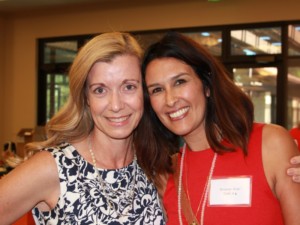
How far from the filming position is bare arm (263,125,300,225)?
162cm

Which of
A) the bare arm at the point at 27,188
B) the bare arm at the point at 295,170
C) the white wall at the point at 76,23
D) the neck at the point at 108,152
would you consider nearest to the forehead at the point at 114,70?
the neck at the point at 108,152

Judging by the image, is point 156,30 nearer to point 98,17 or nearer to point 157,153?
point 98,17

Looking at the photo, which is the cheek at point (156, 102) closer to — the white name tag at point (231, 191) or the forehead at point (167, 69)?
the forehead at point (167, 69)

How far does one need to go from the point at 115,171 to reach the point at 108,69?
46cm

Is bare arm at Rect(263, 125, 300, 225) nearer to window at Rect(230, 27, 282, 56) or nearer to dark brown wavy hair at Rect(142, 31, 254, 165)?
dark brown wavy hair at Rect(142, 31, 254, 165)

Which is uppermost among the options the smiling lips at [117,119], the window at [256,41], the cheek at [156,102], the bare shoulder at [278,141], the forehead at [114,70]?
the window at [256,41]

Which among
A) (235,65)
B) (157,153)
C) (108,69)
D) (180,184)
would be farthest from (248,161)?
(235,65)

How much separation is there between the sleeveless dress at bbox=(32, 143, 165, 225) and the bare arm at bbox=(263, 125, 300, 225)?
535mm

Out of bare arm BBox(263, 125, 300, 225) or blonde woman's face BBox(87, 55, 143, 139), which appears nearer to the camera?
bare arm BBox(263, 125, 300, 225)

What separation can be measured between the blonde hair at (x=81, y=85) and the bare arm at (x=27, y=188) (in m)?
0.17

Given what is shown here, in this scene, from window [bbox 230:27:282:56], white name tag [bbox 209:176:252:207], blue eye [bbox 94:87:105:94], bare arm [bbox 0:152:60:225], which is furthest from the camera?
window [bbox 230:27:282:56]

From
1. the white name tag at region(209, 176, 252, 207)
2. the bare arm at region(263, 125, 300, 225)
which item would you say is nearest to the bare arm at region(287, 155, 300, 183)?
the bare arm at region(263, 125, 300, 225)

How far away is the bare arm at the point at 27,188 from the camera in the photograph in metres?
1.58

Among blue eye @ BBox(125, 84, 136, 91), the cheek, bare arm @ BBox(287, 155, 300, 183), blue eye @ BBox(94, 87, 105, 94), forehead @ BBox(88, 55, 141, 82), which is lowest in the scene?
bare arm @ BBox(287, 155, 300, 183)
